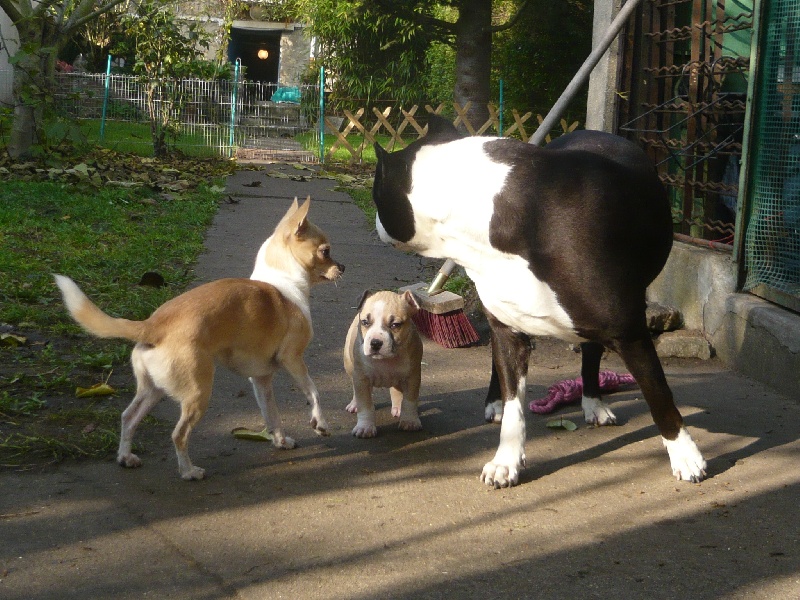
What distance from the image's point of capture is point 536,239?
369 centimetres

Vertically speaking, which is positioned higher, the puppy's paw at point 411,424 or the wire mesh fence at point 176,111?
the wire mesh fence at point 176,111

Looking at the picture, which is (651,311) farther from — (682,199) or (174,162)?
(174,162)

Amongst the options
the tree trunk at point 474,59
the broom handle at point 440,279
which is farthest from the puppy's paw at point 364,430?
the tree trunk at point 474,59

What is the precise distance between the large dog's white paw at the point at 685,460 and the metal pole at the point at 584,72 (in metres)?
2.84

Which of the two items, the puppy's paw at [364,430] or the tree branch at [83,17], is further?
the tree branch at [83,17]

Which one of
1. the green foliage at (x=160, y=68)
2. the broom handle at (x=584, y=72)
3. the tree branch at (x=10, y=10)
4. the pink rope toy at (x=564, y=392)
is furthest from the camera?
the green foliage at (x=160, y=68)

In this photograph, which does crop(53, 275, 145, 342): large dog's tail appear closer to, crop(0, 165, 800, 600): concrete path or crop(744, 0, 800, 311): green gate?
crop(0, 165, 800, 600): concrete path

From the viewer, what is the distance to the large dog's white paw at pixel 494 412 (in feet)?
15.4

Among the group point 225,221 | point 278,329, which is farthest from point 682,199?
point 225,221

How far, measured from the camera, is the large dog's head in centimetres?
401

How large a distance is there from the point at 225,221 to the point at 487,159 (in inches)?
270

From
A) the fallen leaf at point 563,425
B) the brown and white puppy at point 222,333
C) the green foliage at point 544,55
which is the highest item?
the green foliage at point 544,55

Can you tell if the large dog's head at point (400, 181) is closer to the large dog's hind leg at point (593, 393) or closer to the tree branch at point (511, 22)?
the large dog's hind leg at point (593, 393)

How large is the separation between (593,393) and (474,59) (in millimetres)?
16203
